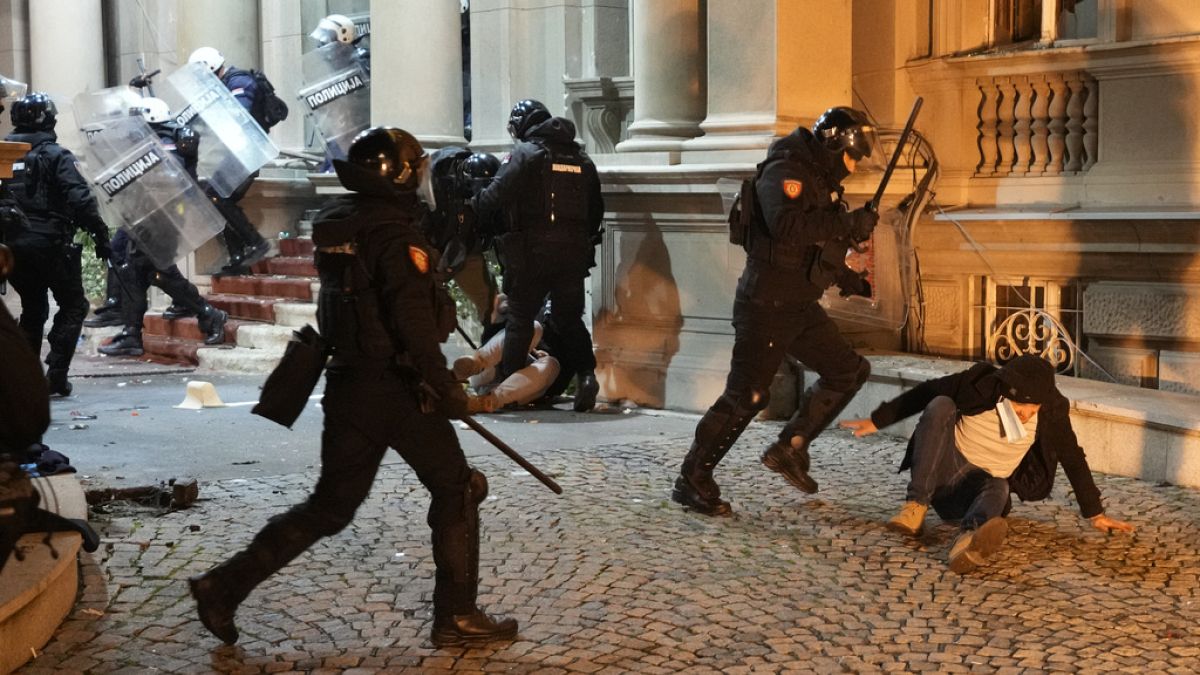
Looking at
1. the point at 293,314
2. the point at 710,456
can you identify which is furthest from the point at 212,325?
the point at 710,456

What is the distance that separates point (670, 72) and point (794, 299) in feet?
12.5

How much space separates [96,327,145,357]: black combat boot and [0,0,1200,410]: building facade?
4.74m

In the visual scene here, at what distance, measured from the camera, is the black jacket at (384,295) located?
5000mm

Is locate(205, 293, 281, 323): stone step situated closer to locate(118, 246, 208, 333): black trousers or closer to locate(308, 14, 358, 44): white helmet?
locate(118, 246, 208, 333): black trousers

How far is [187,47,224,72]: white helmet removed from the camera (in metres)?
13.7

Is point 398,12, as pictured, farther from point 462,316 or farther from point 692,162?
point 692,162

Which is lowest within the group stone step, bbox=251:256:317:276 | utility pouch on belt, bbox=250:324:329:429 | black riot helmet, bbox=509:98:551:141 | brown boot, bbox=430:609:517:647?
brown boot, bbox=430:609:517:647

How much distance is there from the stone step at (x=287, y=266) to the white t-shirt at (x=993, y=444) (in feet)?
27.1

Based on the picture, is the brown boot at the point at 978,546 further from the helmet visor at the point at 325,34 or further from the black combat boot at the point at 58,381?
the helmet visor at the point at 325,34

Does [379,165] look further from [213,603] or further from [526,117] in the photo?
[526,117]

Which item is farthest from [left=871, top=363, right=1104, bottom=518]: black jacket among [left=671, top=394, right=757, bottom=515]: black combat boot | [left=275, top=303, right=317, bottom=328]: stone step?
[left=275, top=303, right=317, bottom=328]: stone step

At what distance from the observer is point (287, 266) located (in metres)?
14.0

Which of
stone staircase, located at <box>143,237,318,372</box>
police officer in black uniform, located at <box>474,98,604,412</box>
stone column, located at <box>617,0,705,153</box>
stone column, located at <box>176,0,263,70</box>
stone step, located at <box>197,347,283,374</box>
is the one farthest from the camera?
stone column, located at <box>176,0,263,70</box>

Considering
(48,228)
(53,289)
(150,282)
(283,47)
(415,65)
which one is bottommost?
(150,282)
